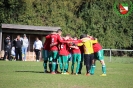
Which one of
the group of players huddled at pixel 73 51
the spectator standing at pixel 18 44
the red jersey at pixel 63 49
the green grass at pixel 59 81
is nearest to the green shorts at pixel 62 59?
the group of players huddled at pixel 73 51

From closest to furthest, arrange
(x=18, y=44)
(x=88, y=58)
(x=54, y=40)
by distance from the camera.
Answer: (x=88, y=58), (x=54, y=40), (x=18, y=44)

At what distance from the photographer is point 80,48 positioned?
1908 centimetres

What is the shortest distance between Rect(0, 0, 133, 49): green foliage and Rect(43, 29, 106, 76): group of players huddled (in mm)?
27599

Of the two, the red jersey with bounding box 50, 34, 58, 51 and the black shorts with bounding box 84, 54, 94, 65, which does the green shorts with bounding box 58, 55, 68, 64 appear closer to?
the red jersey with bounding box 50, 34, 58, 51

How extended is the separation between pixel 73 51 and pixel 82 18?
3100cm

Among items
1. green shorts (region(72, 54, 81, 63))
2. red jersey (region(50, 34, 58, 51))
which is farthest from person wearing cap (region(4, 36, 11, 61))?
green shorts (region(72, 54, 81, 63))

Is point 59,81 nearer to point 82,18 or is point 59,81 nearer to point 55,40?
point 55,40

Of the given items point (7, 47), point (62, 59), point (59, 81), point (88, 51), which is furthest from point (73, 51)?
point (7, 47)

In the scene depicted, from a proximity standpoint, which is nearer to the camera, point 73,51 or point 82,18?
point 73,51

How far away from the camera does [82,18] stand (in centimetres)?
4944

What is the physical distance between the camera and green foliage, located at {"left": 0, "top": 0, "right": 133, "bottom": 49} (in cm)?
4678

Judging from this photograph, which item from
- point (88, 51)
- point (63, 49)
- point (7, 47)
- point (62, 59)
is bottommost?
point (62, 59)

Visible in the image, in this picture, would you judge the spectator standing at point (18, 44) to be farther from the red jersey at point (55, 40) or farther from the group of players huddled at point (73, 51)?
the red jersey at point (55, 40)

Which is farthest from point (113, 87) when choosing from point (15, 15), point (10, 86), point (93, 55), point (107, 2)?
point (107, 2)
